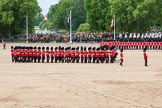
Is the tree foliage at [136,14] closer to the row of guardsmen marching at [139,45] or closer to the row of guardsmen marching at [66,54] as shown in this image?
the row of guardsmen marching at [139,45]

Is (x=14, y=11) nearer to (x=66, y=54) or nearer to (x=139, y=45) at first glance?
(x=139, y=45)

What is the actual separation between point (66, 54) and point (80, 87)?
12.9 metres

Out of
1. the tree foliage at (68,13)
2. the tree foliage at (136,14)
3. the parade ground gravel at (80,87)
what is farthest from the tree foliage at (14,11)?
the tree foliage at (68,13)

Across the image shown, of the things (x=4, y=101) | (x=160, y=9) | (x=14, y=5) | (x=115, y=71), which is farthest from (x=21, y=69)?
(x=14, y=5)

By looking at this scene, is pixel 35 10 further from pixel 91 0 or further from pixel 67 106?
pixel 67 106

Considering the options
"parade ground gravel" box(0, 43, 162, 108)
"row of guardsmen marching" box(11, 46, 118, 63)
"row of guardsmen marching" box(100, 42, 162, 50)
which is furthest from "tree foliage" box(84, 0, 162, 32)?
"parade ground gravel" box(0, 43, 162, 108)

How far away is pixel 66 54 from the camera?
33469mm

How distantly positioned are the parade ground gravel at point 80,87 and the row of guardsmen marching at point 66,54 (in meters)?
3.31

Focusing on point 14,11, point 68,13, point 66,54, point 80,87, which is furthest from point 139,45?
point 68,13

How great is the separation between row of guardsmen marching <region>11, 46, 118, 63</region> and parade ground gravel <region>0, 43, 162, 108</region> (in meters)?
3.31

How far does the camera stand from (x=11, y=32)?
3246 inches

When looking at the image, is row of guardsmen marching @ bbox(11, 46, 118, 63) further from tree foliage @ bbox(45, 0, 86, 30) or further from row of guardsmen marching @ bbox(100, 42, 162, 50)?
tree foliage @ bbox(45, 0, 86, 30)

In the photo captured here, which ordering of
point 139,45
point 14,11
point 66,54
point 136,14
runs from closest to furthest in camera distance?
point 66,54 → point 139,45 → point 136,14 → point 14,11

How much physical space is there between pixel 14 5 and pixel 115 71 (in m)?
53.2
